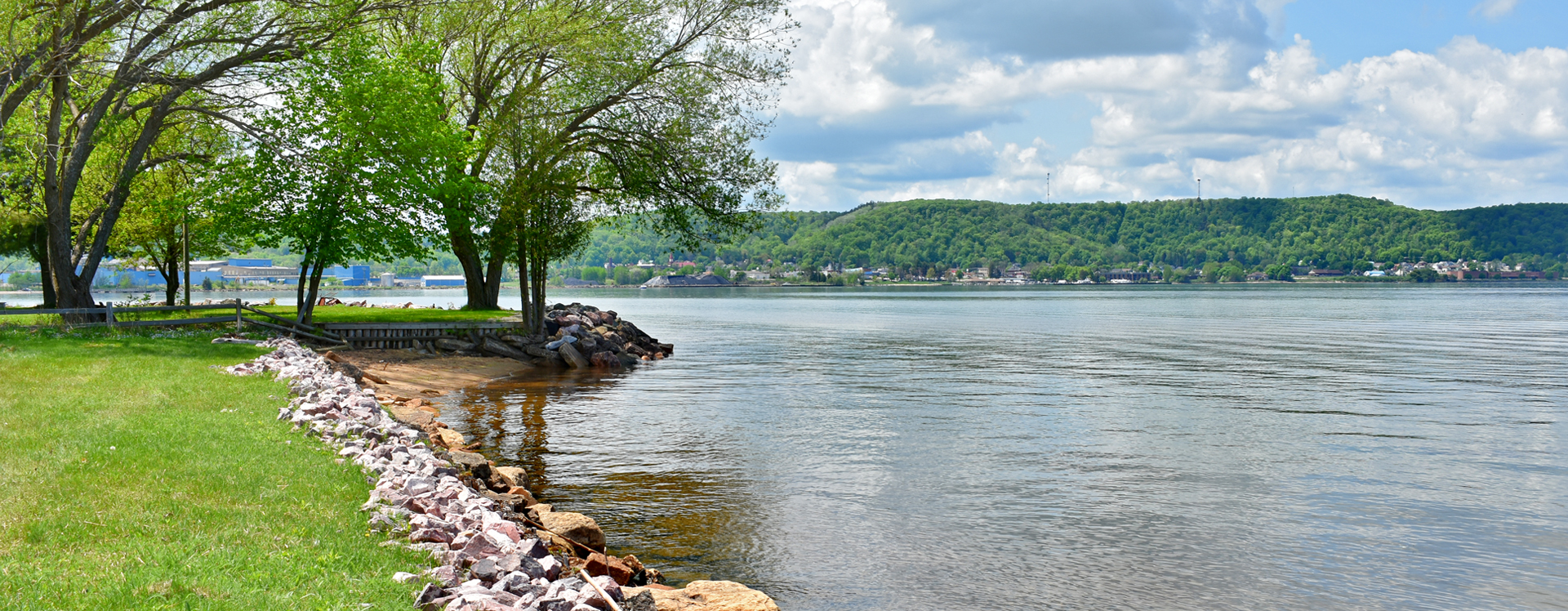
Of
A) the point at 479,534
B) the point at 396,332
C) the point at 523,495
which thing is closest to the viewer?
the point at 479,534

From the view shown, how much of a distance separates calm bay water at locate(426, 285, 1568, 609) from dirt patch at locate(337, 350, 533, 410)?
1.52 metres

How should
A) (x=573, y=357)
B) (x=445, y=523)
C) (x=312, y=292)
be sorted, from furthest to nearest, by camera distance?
(x=573, y=357) < (x=312, y=292) < (x=445, y=523)

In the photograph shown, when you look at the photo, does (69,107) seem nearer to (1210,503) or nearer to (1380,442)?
(1210,503)

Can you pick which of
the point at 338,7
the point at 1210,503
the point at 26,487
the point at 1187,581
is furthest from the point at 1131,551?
the point at 338,7

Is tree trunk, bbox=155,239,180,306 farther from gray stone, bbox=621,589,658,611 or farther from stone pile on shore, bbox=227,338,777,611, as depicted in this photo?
gray stone, bbox=621,589,658,611

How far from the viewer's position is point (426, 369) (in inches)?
1281

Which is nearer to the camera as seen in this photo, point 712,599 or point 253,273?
A: point 712,599

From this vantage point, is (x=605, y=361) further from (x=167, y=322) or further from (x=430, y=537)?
(x=430, y=537)

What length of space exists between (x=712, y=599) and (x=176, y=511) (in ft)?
15.2

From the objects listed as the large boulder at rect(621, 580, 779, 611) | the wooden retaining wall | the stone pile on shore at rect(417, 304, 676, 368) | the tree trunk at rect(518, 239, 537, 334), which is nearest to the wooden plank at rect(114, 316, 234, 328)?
the wooden retaining wall

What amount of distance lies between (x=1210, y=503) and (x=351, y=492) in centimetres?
1148

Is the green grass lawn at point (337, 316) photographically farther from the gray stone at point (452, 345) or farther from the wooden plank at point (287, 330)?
the gray stone at point (452, 345)

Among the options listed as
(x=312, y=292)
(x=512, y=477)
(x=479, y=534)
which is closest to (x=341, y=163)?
(x=312, y=292)

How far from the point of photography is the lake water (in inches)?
438
